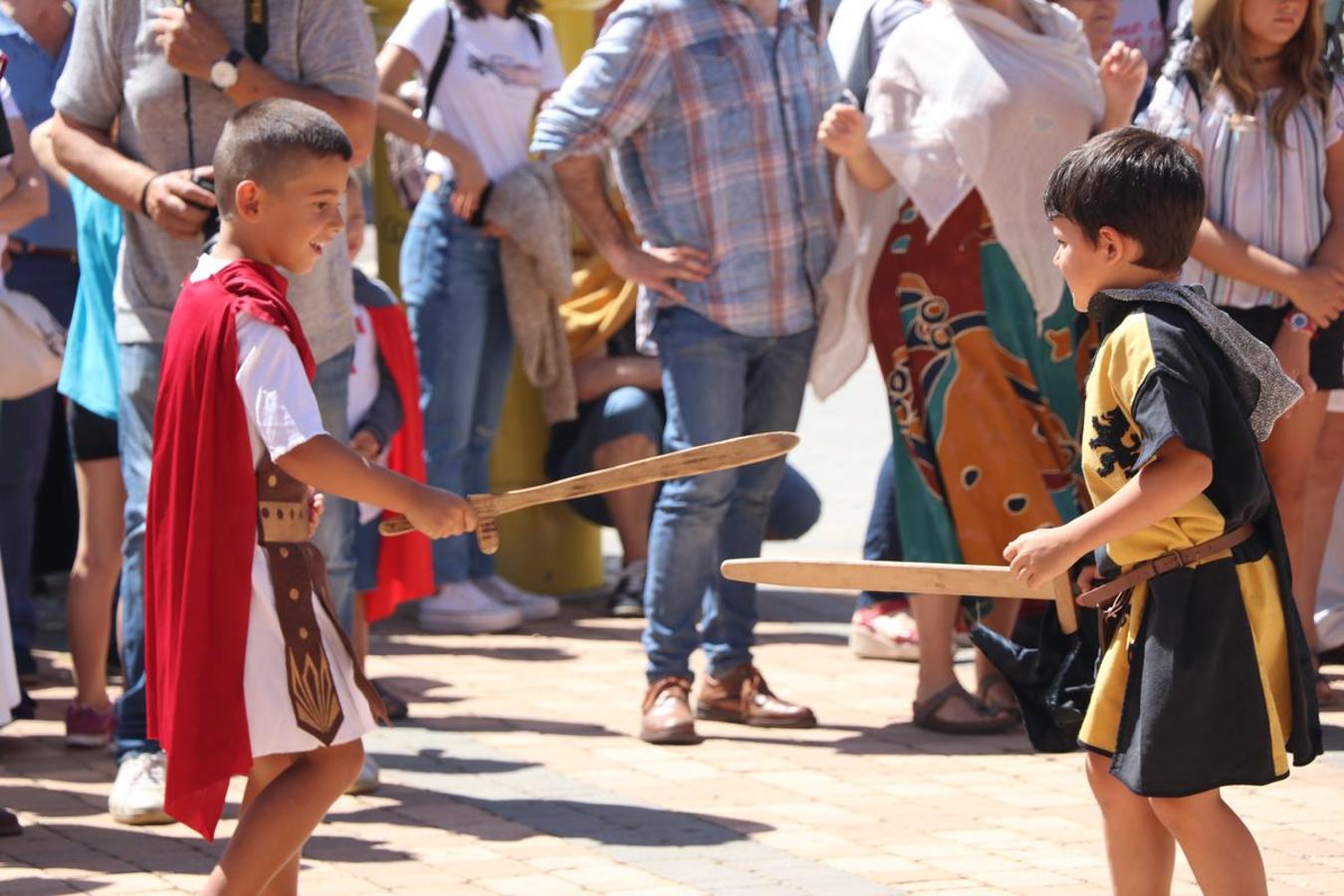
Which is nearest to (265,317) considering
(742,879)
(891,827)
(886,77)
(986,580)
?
(986,580)

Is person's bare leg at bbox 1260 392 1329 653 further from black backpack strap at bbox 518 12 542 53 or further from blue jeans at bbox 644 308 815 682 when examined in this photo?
black backpack strap at bbox 518 12 542 53

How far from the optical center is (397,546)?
20.4 feet

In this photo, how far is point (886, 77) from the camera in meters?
5.81

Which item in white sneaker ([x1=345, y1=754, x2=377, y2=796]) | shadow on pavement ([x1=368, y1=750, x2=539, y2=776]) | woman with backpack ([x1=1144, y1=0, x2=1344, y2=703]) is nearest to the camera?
white sneaker ([x1=345, y1=754, x2=377, y2=796])

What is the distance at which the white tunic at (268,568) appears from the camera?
364cm

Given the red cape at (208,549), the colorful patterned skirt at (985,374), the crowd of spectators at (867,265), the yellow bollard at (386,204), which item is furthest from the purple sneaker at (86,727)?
the yellow bollard at (386,204)

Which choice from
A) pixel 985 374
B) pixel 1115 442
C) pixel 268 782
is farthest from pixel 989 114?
pixel 268 782

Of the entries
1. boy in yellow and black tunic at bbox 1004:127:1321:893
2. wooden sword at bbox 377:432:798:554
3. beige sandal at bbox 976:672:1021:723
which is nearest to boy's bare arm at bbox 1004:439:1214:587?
boy in yellow and black tunic at bbox 1004:127:1321:893

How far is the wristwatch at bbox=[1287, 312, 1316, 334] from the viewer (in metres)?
5.73

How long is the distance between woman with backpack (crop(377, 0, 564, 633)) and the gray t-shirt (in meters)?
2.29

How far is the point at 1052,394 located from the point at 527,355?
93.2 inches

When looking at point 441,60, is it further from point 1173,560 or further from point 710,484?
point 1173,560

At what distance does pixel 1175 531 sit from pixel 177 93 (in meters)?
2.62

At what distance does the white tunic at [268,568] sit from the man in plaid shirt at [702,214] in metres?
2.16
